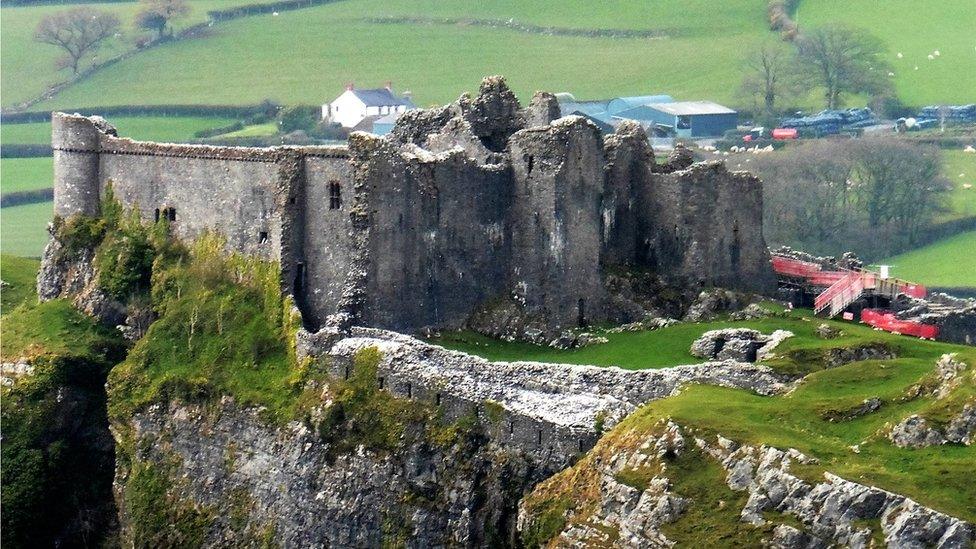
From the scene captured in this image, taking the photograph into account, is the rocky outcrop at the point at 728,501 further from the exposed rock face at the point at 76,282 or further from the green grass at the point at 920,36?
the green grass at the point at 920,36

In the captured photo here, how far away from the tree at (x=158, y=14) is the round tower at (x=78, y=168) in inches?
3016

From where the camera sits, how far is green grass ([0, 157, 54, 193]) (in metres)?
124

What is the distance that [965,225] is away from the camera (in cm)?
12075

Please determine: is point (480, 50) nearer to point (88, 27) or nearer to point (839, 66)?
point (839, 66)

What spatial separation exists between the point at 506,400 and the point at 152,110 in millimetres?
74110

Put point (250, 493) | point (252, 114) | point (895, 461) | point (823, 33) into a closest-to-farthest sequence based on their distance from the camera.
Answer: point (895, 461) → point (250, 493) → point (252, 114) → point (823, 33)

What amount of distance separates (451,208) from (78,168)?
12.4m

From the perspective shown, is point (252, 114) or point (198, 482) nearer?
point (198, 482)

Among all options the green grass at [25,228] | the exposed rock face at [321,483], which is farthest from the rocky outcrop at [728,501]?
the green grass at [25,228]

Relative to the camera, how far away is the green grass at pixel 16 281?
8475 centimetres

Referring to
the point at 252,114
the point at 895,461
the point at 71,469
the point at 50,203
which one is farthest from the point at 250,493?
the point at 252,114

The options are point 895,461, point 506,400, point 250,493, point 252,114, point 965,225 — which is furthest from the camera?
point 252,114

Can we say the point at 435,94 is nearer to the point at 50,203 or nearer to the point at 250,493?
the point at 50,203

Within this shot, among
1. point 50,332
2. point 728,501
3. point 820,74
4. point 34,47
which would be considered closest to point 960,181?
point 820,74
